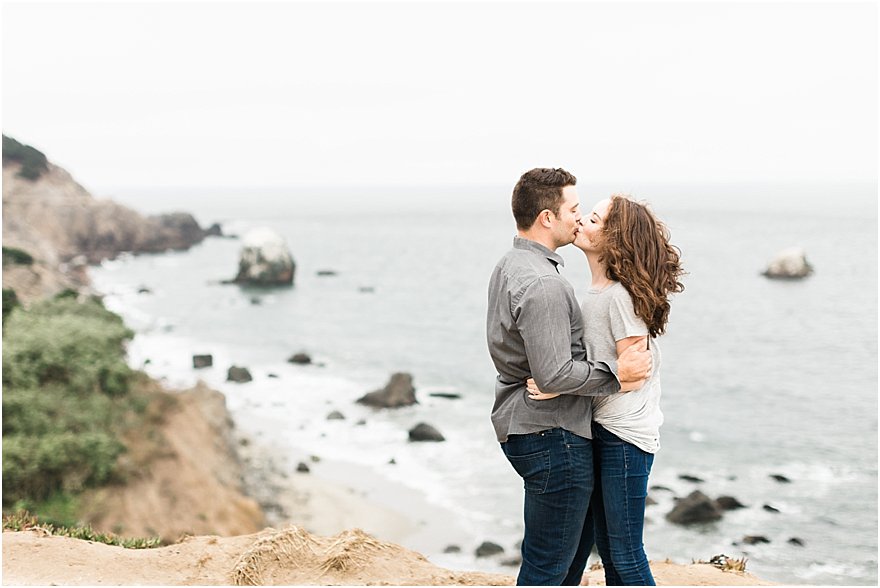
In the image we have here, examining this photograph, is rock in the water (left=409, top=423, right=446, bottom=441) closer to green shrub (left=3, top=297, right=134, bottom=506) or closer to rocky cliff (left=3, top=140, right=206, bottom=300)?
green shrub (left=3, top=297, right=134, bottom=506)

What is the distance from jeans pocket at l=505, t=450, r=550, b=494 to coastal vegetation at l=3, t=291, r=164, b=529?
13.0m

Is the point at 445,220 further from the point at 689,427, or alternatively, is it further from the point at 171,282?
the point at 689,427

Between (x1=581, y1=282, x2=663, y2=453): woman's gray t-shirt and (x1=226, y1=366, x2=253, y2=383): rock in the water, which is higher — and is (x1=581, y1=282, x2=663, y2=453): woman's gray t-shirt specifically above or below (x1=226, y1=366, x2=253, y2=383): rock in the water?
above

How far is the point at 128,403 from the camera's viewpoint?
22.0 metres

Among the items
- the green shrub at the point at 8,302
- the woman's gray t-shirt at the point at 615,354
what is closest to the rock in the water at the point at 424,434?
the green shrub at the point at 8,302

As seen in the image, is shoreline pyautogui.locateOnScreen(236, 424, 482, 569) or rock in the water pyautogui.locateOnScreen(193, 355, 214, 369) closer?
shoreline pyautogui.locateOnScreen(236, 424, 482, 569)

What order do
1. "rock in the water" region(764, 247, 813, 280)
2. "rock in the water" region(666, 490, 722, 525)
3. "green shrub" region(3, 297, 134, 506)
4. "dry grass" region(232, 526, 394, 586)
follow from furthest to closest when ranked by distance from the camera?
"rock in the water" region(764, 247, 813, 280) → "rock in the water" region(666, 490, 722, 525) → "green shrub" region(3, 297, 134, 506) → "dry grass" region(232, 526, 394, 586)

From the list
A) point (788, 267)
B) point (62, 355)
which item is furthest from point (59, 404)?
point (788, 267)

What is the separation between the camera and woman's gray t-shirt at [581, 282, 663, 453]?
14.9ft

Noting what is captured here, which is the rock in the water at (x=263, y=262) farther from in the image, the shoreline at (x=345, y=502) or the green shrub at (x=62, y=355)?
the green shrub at (x=62, y=355)

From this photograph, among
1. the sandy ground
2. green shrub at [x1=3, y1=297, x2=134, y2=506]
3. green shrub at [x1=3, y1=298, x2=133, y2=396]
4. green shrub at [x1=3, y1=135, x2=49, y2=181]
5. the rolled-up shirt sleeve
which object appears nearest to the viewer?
the rolled-up shirt sleeve

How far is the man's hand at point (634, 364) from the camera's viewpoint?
4465mm

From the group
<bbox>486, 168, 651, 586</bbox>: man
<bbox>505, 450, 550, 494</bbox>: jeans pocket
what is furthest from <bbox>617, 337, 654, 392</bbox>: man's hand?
<bbox>505, 450, 550, 494</bbox>: jeans pocket

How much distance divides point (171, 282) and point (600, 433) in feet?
250
